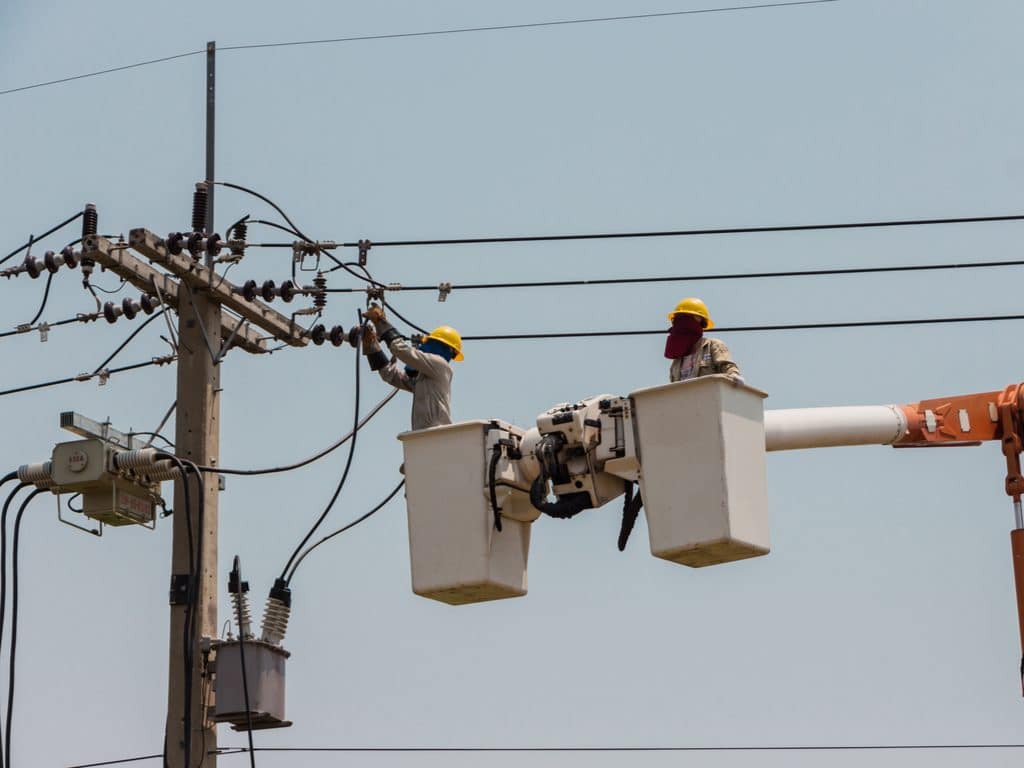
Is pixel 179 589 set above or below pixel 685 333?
below

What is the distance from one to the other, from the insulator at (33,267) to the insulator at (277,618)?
3.09 metres

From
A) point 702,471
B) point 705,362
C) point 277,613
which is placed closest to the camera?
point 702,471

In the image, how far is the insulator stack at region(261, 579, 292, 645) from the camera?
16469 mm

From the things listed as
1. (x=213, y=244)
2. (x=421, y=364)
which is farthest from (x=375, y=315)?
(x=213, y=244)

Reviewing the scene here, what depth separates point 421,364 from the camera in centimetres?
1562

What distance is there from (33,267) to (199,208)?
4.31 feet

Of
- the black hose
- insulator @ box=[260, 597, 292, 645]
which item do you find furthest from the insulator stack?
the black hose

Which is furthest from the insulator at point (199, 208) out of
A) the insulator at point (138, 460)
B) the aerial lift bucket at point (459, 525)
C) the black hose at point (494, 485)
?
the black hose at point (494, 485)

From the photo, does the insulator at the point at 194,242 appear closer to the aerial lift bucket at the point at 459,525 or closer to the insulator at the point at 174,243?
the insulator at the point at 174,243

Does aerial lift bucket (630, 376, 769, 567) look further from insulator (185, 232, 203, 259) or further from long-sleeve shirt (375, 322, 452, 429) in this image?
insulator (185, 232, 203, 259)

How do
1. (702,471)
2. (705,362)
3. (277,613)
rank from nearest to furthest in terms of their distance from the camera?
(702,471), (705,362), (277,613)

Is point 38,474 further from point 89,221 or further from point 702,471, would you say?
point 702,471

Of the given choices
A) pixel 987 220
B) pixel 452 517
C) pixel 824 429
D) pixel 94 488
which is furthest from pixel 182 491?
pixel 987 220

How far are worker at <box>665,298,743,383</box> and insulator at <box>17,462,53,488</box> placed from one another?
15.4 ft
